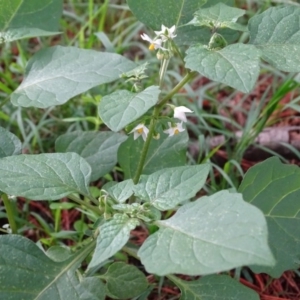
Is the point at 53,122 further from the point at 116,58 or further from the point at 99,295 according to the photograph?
the point at 99,295

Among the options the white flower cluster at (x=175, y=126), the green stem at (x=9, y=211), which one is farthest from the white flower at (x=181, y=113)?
the green stem at (x=9, y=211)

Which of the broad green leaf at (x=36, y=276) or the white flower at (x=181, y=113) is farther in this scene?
the white flower at (x=181, y=113)

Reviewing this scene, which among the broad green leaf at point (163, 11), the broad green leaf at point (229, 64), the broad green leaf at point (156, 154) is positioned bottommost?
the broad green leaf at point (156, 154)

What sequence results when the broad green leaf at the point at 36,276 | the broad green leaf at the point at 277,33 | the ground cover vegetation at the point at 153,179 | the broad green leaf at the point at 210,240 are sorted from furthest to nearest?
the broad green leaf at the point at 277,33 → the broad green leaf at the point at 36,276 → the ground cover vegetation at the point at 153,179 → the broad green leaf at the point at 210,240

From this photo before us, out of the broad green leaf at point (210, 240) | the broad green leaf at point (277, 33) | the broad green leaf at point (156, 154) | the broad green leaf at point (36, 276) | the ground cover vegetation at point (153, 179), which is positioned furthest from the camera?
the broad green leaf at point (156, 154)

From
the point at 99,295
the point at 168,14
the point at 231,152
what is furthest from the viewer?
the point at 231,152

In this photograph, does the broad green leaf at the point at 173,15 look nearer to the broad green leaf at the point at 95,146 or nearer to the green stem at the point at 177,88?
the green stem at the point at 177,88

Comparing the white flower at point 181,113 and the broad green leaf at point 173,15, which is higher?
the broad green leaf at point 173,15

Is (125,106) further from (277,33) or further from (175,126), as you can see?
(277,33)

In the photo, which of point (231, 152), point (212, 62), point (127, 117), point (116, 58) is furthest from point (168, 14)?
point (231, 152)
